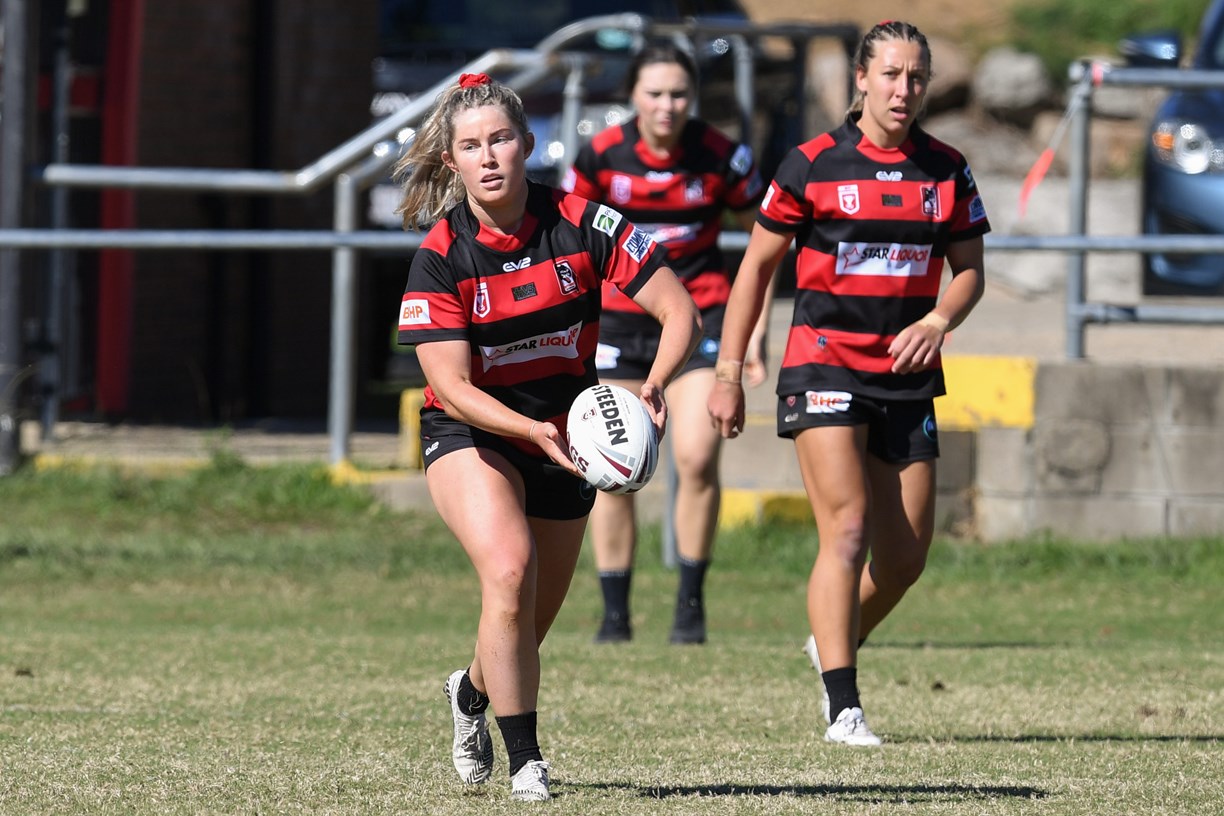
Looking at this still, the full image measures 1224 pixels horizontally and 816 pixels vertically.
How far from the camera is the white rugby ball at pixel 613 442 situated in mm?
4879

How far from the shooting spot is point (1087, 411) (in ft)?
34.3

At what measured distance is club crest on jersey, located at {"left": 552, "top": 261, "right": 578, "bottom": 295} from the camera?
17.4ft

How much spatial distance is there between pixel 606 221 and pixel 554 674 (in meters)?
2.55

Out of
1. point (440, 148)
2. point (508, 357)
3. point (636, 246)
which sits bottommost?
point (508, 357)

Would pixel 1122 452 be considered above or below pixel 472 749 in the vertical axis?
above

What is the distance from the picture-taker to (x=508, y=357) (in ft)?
17.4

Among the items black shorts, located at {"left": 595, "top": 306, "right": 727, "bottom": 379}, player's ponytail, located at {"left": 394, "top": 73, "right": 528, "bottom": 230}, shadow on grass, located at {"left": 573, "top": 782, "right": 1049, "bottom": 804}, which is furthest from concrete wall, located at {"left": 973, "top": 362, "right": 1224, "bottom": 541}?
player's ponytail, located at {"left": 394, "top": 73, "right": 528, "bottom": 230}

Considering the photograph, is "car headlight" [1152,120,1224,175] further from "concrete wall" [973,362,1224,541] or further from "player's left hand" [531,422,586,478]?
"player's left hand" [531,422,586,478]

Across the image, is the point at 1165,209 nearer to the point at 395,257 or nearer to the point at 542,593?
the point at 395,257

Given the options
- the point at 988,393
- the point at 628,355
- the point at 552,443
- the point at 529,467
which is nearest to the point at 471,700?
the point at 529,467

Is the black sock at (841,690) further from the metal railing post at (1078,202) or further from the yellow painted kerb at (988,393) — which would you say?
the metal railing post at (1078,202)

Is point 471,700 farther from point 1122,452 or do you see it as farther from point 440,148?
point 1122,452

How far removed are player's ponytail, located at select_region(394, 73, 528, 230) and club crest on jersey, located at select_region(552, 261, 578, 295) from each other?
0.34m

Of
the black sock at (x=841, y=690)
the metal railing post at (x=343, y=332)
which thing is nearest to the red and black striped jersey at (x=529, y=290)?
→ the black sock at (x=841, y=690)
